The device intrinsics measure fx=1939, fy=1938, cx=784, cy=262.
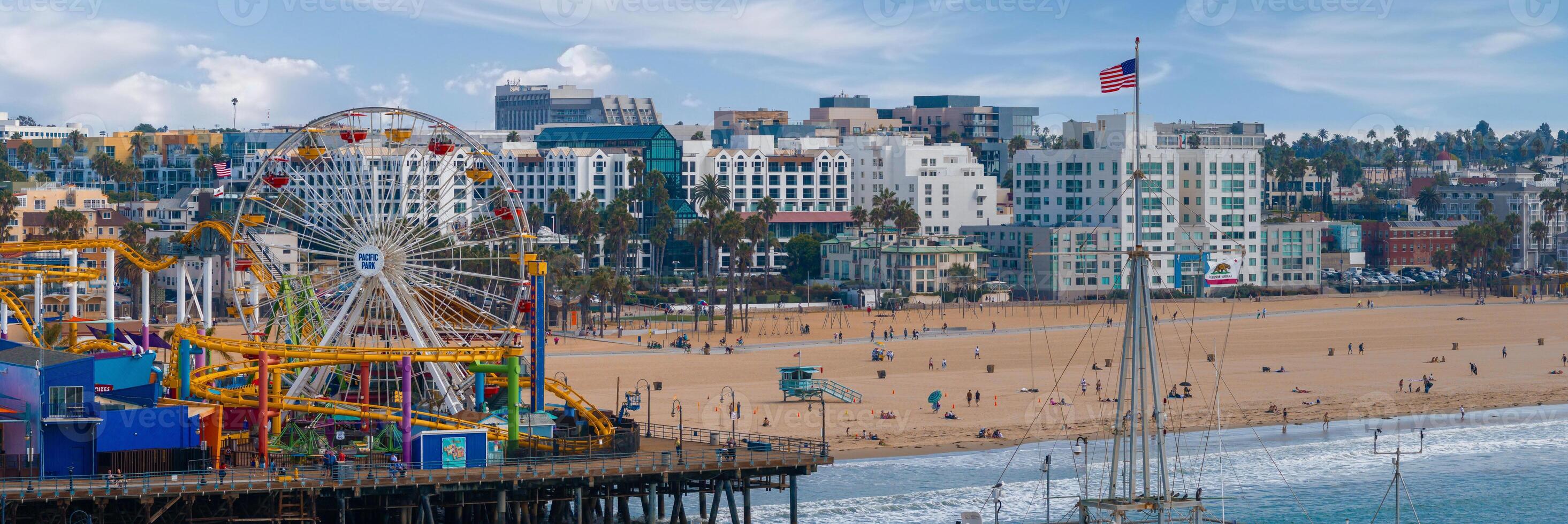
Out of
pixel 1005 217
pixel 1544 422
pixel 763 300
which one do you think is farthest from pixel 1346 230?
pixel 1544 422

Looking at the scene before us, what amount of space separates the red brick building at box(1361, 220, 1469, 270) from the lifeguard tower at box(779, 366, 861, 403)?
118558 mm

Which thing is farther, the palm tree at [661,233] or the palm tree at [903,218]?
the palm tree at [903,218]

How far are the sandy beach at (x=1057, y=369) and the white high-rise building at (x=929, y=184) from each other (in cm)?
4094

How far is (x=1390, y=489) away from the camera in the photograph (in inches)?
2598

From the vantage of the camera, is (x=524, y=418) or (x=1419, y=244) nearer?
(x=524, y=418)

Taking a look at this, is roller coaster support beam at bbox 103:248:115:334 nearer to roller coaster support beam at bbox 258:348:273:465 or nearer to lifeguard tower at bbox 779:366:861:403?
roller coaster support beam at bbox 258:348:273:465

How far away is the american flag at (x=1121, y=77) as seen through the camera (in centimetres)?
5119

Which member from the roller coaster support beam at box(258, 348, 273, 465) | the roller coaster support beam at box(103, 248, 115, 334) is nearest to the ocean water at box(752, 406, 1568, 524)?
the roller coaster support beam at box(258, 348, 273, 465)

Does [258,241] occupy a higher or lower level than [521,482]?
higher

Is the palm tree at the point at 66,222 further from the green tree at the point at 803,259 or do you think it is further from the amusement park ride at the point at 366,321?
the amusement park ride at the point at 366,321

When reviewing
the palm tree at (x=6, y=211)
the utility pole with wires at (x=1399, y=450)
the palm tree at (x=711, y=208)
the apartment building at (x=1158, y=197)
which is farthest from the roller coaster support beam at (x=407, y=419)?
the apartment building at (x=1158, y=197)

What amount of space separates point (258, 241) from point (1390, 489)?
39.3m

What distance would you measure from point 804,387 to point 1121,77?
3363cm

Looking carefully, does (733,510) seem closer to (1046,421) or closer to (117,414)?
(117,414)
